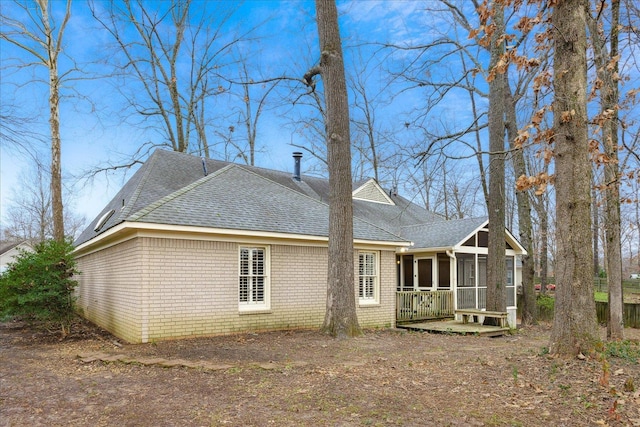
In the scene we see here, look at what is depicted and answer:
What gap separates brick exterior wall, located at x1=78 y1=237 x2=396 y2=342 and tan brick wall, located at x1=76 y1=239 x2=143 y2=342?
0.02 meters

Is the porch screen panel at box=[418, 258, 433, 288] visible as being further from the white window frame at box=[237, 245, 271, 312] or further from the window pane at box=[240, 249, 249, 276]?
the window pane at box=[240, 249, 249, 276]

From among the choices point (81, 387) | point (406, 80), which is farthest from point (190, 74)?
point (81, 387)

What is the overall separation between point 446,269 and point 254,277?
10.1 meters

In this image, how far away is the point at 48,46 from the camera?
17516mm

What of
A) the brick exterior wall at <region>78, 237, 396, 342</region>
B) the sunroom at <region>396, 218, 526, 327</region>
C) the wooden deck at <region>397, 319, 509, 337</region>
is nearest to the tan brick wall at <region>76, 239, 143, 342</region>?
the brick exterior wall at <region>78, 237, 396, 342</region>

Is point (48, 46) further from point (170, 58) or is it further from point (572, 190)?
point (572, 190)

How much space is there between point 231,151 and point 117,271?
1851 centimetres

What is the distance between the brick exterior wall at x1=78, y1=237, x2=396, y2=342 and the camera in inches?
376

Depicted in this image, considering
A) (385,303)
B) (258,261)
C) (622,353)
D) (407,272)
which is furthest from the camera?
(407,272)

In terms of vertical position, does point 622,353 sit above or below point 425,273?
below

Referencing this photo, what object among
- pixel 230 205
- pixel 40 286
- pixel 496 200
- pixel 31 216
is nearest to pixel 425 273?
pixel 496 200

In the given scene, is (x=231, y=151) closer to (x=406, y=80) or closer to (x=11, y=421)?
(x=406, y=80)

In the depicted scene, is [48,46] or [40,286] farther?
[48,46]

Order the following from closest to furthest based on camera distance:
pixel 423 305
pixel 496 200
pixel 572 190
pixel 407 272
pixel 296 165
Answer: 1. pixel 572 190
2. pixel 496 200
3. pixel 423 305
4. pixel 407 272
5. pixel 296 165
